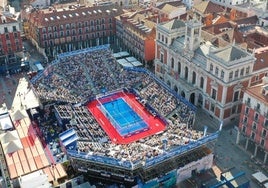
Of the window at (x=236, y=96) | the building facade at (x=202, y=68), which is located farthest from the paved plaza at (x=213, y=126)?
the window at (x=236, y=96)

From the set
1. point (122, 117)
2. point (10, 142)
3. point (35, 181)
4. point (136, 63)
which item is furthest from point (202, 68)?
point (35, 181)

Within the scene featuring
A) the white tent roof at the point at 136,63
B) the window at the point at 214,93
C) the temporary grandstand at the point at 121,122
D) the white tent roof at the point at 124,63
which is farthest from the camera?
the white tent roof at the point at 136,63

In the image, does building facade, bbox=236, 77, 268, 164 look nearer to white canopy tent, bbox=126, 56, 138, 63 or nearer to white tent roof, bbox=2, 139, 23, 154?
white tent roof, bbox=2, 139, 23, 154

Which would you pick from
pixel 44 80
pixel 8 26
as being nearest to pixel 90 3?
pixel 8 26

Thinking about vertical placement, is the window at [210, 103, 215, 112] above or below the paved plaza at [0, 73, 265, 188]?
above

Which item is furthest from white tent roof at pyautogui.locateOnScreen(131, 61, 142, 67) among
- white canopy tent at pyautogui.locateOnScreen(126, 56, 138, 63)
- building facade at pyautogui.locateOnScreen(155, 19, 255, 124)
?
building facade at pyautogui.locateOnScreen(155, 19, 255, 124)

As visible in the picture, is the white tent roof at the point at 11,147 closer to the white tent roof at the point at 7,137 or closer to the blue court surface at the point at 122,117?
the white tent roof at the point at 7,137

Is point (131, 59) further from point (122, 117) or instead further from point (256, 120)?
point (256, 120)
